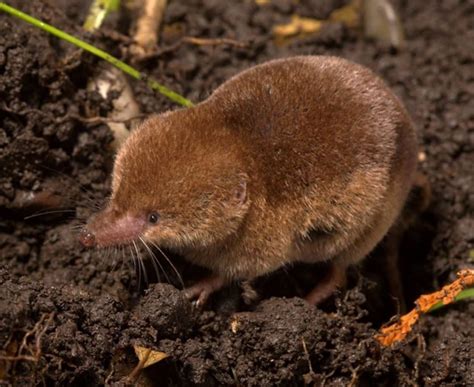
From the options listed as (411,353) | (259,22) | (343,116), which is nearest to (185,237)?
(343,116)

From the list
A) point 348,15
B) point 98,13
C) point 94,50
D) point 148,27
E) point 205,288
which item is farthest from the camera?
point 348,15

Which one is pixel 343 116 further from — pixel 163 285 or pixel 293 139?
pixel 163 285

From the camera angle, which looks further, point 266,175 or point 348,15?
point 348,15

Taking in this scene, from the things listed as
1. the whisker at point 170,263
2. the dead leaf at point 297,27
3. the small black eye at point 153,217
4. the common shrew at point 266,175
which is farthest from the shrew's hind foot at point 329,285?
the dead leaf at point 297,27

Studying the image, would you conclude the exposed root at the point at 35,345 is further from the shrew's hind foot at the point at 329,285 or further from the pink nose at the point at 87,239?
the shrew's hind foot at the point at 329,285

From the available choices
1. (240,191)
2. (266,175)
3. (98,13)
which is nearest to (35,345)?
(240,191)

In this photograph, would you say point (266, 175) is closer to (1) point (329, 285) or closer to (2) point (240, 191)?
(2) point (240, 191)

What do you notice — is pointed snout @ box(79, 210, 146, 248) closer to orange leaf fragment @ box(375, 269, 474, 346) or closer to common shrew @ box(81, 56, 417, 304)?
common shrew @ box(81, 56, 417, 304)
